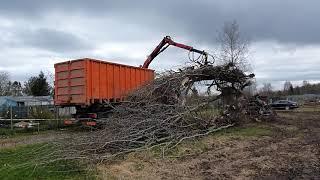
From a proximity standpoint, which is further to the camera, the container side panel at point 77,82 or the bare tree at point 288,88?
the bare tree at point 288,88

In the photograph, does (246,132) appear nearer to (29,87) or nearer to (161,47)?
(161,47)

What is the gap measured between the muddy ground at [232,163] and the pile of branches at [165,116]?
3.18 ft

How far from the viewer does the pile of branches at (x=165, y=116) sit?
13.1 metres

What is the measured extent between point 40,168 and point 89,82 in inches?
388

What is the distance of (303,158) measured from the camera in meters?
12.5

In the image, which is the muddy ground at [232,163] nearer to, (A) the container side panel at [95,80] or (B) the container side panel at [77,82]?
(A) the container side panel at [95,80]

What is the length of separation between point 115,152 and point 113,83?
9.76 meters

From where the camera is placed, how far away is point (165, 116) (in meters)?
16.1

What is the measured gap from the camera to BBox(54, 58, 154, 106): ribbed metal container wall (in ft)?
67.5

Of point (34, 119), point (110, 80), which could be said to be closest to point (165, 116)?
point (110, 80)

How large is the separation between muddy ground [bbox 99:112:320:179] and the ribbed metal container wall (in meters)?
7.08

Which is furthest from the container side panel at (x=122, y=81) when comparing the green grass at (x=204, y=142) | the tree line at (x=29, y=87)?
the tree line at (x=29, y=87)

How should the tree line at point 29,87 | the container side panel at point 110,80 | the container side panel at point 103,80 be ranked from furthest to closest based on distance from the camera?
the tree line at point 29,87 → the container side panel at point 110,80 → the container side panel at point 103,80

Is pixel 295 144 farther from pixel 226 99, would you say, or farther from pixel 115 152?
pixel 226 99
